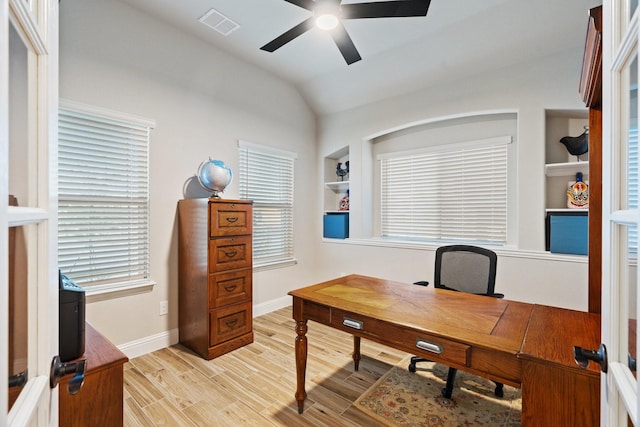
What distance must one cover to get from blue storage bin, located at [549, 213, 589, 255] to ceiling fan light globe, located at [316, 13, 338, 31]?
8.06 ft

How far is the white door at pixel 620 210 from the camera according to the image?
65 cm

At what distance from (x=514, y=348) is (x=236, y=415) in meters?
1.70

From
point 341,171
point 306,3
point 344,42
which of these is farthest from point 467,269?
point 341,171

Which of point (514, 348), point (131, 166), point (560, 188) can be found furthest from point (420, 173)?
point (131, 166)

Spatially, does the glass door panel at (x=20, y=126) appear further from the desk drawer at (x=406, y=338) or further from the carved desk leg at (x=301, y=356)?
the carved desk leg at (x=301, y=356)

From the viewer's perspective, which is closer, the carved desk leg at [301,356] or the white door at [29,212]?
the white door at [29,212]

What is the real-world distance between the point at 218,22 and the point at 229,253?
2.11 m

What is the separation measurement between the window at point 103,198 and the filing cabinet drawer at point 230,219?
650 millimetres

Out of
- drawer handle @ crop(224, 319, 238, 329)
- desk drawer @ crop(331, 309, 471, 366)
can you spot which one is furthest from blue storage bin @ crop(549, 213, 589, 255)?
drawer handle @ crop(224, 319, 238, 329)

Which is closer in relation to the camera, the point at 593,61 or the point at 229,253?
the point at 593,61

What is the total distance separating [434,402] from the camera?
2.11 m

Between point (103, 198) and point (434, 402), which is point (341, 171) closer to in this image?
point (103, 198)

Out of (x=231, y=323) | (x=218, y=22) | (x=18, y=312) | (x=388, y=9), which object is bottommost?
(x=231, y=323)

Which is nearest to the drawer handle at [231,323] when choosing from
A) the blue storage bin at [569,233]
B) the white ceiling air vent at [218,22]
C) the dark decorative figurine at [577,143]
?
the white ceiling air vent at [218,22]
